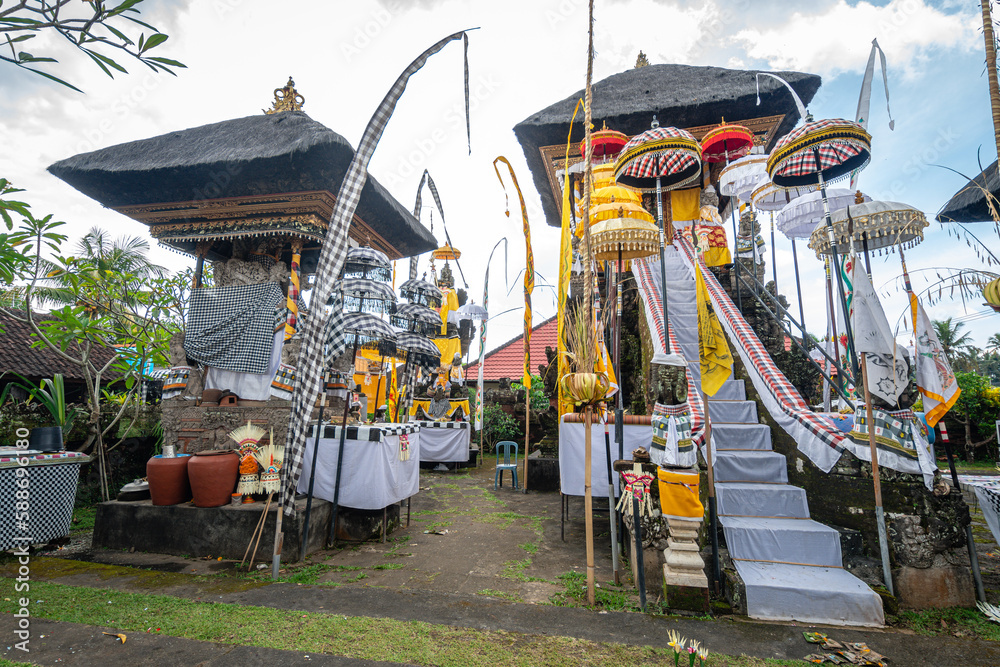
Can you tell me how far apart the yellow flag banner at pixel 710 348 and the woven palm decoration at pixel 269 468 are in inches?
171

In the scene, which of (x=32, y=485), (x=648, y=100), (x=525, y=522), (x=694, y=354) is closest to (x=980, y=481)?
(x=694, y=354)

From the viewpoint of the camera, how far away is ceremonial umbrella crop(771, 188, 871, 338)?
6.46 meters

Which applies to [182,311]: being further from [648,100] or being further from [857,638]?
[857,638]

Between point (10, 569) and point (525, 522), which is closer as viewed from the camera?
point (10, 569)

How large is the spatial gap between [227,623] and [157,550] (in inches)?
94.7

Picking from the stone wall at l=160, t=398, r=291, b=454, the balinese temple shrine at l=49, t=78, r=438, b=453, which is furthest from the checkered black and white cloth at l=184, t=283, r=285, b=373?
the stone wall at l=160, t=398, r=291, b=454

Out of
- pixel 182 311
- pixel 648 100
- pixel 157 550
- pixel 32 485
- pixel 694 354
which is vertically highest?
pixel 648 100

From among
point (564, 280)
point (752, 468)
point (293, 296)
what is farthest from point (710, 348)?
point (293, 296)

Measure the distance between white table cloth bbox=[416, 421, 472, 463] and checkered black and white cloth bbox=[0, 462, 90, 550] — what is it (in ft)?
20.2

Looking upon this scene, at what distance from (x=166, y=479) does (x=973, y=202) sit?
12776 mm

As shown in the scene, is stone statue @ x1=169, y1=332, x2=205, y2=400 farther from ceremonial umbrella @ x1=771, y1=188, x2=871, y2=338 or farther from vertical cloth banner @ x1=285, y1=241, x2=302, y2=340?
ceremonial umbrella @ x1=771, y1=188, x2=871, y2=338

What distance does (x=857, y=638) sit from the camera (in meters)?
2.91

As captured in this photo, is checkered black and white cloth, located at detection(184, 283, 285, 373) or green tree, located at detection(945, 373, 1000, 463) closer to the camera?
checkered black and white cloth, located at detection(184, 283, 285, 373)

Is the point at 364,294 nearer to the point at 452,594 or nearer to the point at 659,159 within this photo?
the point at 452,594
